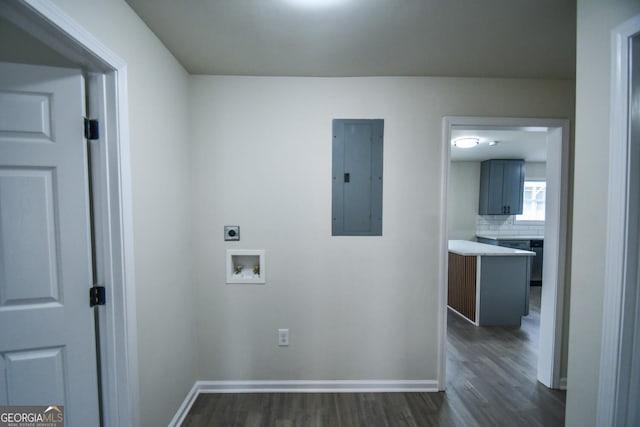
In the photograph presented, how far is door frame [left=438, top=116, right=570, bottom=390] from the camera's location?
199 centimetres

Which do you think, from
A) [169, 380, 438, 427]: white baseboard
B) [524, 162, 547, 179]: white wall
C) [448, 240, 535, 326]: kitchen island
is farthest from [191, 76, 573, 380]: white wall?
[524, 162, 547, 179]: white wall

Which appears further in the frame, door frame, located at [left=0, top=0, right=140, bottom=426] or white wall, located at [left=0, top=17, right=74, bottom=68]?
door frame, located at [left=0, top=0, right=140, bottom=426]

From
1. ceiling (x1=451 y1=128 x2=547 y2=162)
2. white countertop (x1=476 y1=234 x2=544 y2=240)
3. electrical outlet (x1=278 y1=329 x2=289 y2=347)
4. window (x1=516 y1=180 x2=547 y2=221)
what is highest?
ceiling (x1=451 y1=128 x2=547 y2=162)

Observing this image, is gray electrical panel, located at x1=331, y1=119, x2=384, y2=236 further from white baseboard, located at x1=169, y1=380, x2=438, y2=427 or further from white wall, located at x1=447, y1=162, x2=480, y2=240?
white wall, located at x1=447, y1=162, x2=480, y2=240

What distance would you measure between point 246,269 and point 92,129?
1311mm

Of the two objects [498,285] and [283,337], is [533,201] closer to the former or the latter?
[498,285]

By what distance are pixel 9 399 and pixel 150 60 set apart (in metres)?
1.72

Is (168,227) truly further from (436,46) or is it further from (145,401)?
(436,46)

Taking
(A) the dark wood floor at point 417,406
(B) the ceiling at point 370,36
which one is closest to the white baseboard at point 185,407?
(A) the dark wood floor at point 417,406

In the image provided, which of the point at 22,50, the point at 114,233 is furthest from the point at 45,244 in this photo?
the point at 22,50

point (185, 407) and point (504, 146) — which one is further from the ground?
point (504, 146)

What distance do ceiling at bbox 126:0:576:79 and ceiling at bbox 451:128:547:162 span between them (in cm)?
118

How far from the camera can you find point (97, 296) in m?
1.18

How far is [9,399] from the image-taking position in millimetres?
1044
